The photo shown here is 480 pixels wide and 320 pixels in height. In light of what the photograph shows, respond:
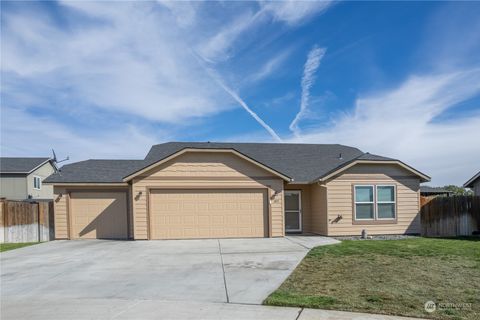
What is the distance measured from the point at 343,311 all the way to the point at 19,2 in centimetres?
1109

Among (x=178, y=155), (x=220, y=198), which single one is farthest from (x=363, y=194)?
(x=178, y=155)

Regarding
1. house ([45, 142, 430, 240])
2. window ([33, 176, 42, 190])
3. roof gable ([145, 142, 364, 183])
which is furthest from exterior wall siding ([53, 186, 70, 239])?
window ([33, 176, 42, 190])

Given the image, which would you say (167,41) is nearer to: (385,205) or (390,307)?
(390,307)

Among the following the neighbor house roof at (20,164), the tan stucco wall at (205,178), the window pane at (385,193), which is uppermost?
the neighbor house roof at (20,164)

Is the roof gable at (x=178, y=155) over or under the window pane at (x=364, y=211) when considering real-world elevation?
over

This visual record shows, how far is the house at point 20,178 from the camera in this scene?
31609 millimetres

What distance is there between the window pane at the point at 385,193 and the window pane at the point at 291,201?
389cm

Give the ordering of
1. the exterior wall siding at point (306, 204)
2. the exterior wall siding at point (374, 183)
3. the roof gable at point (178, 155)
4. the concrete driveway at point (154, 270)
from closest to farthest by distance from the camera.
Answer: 1. the concrete driveway at point (154, 270)
2. the roof gable at point (178, 155)
3. the exterior wall siding at point (374, 183)
4. the exterior wall siding at point (306, 204)

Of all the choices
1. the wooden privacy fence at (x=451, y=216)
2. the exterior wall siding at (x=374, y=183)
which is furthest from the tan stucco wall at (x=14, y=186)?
the wooden privacy fence at (x=451, y=216)

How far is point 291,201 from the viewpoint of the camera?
19.0 meters

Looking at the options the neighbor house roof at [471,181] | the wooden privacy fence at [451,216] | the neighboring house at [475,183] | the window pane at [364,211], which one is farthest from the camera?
the neighboring house at [475,183]

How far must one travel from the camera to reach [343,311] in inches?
242

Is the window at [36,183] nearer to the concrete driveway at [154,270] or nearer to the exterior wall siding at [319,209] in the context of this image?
the concrete driveway at [154,270]

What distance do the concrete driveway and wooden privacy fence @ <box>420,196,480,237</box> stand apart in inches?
257
